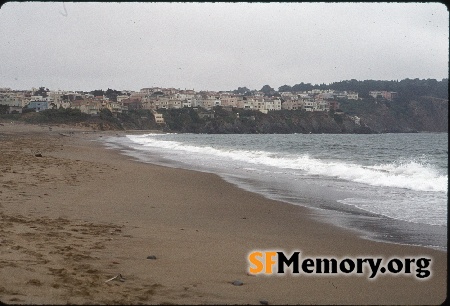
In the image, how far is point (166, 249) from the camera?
541 cm

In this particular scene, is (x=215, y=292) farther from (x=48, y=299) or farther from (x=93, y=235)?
(x=93, y=235)

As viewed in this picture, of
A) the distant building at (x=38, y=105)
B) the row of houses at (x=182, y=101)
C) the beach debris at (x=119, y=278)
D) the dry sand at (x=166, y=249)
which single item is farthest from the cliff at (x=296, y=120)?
the beach debris at (x=119, y=278)

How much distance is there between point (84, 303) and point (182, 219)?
4160 millimetres

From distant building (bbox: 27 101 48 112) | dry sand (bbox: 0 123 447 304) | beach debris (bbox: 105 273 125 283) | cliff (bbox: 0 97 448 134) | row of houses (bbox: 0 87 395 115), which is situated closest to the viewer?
dry sand (bbox: 0 123 447 304)

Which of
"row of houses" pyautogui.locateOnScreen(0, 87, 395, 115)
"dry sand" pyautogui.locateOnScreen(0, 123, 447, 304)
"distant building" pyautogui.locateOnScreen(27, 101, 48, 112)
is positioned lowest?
"dry sand" pyautogui.locateOnScreen(0, 123, 447, 304)

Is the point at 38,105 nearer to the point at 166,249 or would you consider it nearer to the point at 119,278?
the point at 166,249

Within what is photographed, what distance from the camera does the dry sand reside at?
3.86m

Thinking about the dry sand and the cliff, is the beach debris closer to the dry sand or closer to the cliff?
the dry sand

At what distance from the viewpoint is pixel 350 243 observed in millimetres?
6141

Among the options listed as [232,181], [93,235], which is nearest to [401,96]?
[232,181]

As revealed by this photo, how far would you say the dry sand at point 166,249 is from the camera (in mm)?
3855

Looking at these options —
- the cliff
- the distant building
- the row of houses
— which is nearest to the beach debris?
the cliff

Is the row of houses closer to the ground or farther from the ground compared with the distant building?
farther from the ground

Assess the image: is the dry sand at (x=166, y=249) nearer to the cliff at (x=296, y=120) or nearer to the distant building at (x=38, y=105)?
the cliff at (x=296, y=120)
